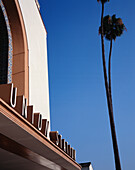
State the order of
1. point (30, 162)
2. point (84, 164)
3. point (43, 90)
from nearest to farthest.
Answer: point (30, 162)
point (43, 90)
point (84, 164)

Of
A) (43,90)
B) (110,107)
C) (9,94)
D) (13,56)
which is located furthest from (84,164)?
(9,94)

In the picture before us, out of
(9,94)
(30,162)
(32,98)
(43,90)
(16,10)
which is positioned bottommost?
(30,162)

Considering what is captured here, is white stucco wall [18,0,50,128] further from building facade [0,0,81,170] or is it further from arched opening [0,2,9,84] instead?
arched opening [0,2,9,84]

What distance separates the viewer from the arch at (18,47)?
12594 millimetres

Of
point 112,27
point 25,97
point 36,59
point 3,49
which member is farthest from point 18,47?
point 112,27

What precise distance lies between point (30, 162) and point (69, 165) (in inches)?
99.9

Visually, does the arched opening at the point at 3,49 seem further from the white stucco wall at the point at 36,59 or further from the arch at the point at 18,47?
the white stucco wall at the point at 36,59

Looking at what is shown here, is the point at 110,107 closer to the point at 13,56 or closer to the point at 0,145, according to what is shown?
the point at 13,56

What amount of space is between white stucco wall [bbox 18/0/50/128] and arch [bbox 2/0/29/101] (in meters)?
0.50

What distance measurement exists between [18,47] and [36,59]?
1.85 meters

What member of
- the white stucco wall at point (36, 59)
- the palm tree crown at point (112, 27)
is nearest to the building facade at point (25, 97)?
the white stucco wall at point (36, 59)

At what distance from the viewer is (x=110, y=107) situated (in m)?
22.1

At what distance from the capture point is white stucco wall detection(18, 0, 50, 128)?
13.7m

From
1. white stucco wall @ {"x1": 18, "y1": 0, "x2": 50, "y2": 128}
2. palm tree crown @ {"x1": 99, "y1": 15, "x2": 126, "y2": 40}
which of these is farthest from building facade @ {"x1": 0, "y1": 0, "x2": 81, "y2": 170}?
palm tree crown @ {"x1": 99, "y1": 15, "x2": 126, "y2": 40}
